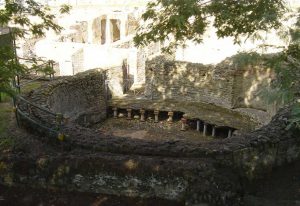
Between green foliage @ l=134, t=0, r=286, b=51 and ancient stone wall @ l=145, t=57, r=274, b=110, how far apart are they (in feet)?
25.2

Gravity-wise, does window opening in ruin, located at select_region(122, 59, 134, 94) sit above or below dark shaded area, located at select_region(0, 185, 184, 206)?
above

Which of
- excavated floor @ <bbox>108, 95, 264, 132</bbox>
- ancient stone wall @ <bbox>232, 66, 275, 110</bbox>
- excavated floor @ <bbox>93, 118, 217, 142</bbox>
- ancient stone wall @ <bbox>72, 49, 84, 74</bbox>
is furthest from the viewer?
ancient stone wall @ <bbox>72, 49, 84, 74</bbox>

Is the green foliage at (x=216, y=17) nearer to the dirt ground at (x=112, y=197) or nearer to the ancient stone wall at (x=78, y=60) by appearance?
the dirt ground at (x=112, y=197)

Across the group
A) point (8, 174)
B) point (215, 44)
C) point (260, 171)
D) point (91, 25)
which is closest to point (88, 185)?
point (8, 174)

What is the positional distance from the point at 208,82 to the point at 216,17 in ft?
29.8

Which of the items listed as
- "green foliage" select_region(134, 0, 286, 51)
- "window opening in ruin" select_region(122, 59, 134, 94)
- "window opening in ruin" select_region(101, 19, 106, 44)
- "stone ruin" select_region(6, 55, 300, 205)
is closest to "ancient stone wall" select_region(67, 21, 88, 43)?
"window opening in ruin" select_region(101, 19, 106, 44)

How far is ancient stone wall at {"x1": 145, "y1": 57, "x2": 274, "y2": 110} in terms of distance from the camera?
1625 cm

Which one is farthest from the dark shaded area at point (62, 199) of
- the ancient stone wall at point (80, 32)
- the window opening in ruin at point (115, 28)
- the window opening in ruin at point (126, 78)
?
the window opening in ruin at point (115, 28)

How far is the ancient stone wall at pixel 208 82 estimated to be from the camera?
16250 millimetres

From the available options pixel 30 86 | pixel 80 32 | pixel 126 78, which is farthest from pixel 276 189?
pixel 80 32

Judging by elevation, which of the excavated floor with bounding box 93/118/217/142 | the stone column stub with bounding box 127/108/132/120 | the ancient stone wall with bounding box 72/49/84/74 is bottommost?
the excavated floor with bounding box 93/118/217/142

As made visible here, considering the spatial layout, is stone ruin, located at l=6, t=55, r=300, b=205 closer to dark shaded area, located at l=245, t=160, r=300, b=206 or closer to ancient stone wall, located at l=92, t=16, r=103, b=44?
dark shaded area, located at l=245, t=160, r=300, b=206

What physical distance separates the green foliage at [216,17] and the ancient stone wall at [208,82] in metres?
7.67

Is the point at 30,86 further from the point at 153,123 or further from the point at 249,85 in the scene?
the point at 249,85
